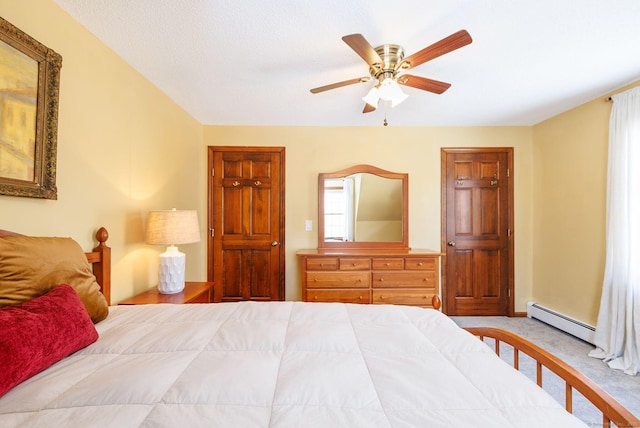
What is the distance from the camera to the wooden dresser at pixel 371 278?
2.75 metres

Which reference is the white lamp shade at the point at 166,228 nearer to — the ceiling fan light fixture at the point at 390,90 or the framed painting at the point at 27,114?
the framed painting at the point at 27,114

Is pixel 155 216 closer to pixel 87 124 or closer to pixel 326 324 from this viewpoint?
pixel 87 124

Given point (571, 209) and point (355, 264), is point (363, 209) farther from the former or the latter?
point (571, 209)

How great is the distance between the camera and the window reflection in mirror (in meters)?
3.22

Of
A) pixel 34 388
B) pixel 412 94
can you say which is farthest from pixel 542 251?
pixel 34 388

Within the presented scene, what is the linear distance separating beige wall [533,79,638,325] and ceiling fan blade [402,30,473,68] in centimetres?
218

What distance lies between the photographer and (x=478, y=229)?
327cm

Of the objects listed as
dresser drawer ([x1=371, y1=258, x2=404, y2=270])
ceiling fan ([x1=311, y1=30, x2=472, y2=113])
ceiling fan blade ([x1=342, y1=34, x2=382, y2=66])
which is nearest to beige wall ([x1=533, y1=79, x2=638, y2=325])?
dresser drawer ([x1=371, y1=258, x2=404, y2=270])

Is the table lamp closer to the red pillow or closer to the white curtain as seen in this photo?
the red pillow

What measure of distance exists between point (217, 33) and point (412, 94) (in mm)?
1736

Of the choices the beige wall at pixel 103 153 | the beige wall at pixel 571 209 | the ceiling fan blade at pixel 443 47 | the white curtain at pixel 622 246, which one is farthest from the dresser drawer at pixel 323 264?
the beige wall at pixel 571 209

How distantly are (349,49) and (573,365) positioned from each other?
3.15 meters

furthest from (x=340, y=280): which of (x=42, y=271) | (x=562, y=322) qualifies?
(x=562, y=322)

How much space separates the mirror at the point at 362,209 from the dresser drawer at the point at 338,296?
640 mm
